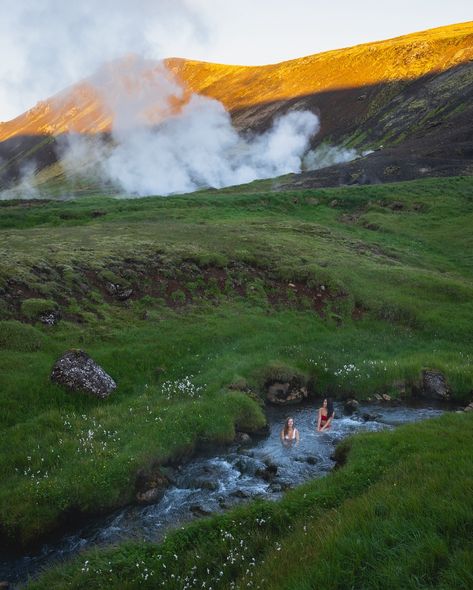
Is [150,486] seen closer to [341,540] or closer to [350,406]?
[341,540]

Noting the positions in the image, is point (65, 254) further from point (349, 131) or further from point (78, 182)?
point (78, 182)

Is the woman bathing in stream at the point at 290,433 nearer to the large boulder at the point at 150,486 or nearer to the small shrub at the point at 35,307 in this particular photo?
the large boulder at the point at 150,486

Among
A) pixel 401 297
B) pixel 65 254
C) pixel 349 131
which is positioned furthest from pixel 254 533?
pixel 349 131

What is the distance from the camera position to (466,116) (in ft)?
396

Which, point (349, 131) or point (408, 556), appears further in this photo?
point (349, 131)

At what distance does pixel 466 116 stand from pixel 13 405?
13172 cm

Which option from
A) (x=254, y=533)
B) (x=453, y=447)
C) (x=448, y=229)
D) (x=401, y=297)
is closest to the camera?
(x=254, y=533)

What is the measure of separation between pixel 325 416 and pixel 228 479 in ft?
21.0

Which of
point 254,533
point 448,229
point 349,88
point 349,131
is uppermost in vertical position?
point 349,88

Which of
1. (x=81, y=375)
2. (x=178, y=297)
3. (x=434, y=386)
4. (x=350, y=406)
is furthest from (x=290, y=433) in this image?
(x=178, y=297)

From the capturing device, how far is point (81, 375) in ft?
76.9

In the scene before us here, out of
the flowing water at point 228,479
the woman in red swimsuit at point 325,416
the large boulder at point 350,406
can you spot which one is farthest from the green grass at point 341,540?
the large boulder at point 350,406

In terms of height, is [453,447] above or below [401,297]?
below

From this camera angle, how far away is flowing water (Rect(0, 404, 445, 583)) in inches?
595
